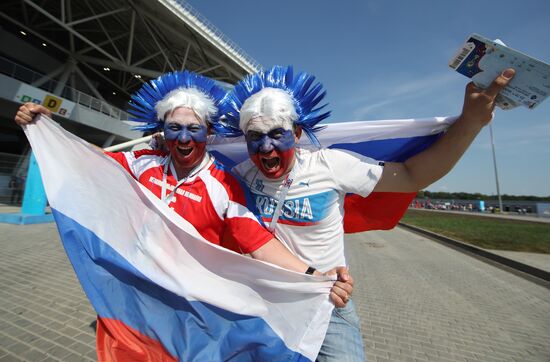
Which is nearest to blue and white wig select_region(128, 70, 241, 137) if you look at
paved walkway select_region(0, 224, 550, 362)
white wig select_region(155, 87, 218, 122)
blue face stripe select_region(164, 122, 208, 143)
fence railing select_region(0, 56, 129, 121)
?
white wig select_region(155, 87, 218, 122)

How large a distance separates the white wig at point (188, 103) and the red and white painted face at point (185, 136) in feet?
0.13

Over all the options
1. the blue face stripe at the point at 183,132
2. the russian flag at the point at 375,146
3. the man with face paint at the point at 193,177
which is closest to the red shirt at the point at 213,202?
the man with face paint at the point at 193,177

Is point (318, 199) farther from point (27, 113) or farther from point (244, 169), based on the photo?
point (27, 113)

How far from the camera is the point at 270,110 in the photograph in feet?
5.73

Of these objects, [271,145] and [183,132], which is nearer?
[271,145]

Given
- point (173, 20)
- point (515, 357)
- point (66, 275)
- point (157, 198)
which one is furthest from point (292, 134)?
point (173, 20)

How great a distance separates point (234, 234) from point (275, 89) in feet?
3.31

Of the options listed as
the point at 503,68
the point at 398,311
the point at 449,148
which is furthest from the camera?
the point at 398,311

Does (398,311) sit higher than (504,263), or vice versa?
(504,263)

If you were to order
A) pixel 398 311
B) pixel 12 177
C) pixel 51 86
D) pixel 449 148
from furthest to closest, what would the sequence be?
pixel 51 86 → pixel 12 177 → pixel 398 311 → pixel 449 148

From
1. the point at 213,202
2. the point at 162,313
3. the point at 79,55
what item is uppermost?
the point at 79,55

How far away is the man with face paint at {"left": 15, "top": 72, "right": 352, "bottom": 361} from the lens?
1676mm

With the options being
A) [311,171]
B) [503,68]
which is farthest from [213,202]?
[503,68]

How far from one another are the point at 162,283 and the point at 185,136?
1.00m
